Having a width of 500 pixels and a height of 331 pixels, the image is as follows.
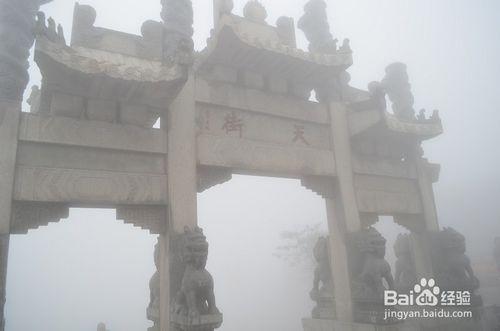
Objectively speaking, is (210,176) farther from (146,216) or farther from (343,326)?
(343,326)

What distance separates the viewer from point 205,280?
18.3 ft

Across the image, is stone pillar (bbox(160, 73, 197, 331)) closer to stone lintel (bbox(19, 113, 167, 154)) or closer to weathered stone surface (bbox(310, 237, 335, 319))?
stone lintel (bbox(19, 113, 167, 154))

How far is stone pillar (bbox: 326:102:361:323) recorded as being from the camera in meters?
7.81

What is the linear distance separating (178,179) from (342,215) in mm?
3762

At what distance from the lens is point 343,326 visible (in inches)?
301

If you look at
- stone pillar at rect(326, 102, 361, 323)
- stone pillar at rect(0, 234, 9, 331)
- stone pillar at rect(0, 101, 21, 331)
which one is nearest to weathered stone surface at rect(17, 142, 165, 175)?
stone pillar at rect(0, 101, 21, 331)

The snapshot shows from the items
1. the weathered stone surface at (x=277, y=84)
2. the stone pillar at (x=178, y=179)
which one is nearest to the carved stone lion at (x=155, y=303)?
the stone pillar at (x=178, y=179)

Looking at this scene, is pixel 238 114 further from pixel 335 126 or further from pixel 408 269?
pixel 408 269

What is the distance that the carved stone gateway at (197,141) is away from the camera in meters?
5.65

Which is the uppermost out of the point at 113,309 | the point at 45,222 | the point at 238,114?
the point at 238,114

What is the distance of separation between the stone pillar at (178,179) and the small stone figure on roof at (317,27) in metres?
4.34

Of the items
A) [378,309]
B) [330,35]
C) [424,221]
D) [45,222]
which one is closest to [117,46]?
[45,222]

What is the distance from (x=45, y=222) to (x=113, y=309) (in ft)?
118

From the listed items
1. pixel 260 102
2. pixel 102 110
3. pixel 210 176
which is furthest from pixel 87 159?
pixel 260 102
